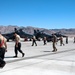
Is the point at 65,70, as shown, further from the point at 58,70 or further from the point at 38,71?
the point at 38,71

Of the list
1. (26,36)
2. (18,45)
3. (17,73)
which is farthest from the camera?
(26,36)

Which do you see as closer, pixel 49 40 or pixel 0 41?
pixel 0 41

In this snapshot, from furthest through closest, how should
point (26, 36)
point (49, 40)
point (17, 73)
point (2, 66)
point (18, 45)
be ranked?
1. point (26, 36)
2. point (49, 40)
3. point (18, 45)
4. point (2, 66)
5. point (17, 73)

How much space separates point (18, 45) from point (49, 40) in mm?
31917

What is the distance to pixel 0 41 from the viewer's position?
922cm

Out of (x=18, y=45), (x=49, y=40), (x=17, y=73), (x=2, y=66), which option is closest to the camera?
(x=17, y=73)

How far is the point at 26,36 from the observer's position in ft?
169

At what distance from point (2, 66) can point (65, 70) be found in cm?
277

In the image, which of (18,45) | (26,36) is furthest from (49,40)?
(18,45)

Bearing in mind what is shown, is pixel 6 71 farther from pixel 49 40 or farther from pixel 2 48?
pixel 49 40

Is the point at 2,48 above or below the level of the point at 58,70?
above

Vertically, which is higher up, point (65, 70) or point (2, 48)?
point (2, 48)

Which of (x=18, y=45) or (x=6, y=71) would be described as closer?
(x=6, y=71)

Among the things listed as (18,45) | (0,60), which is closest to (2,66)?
(0,60)
